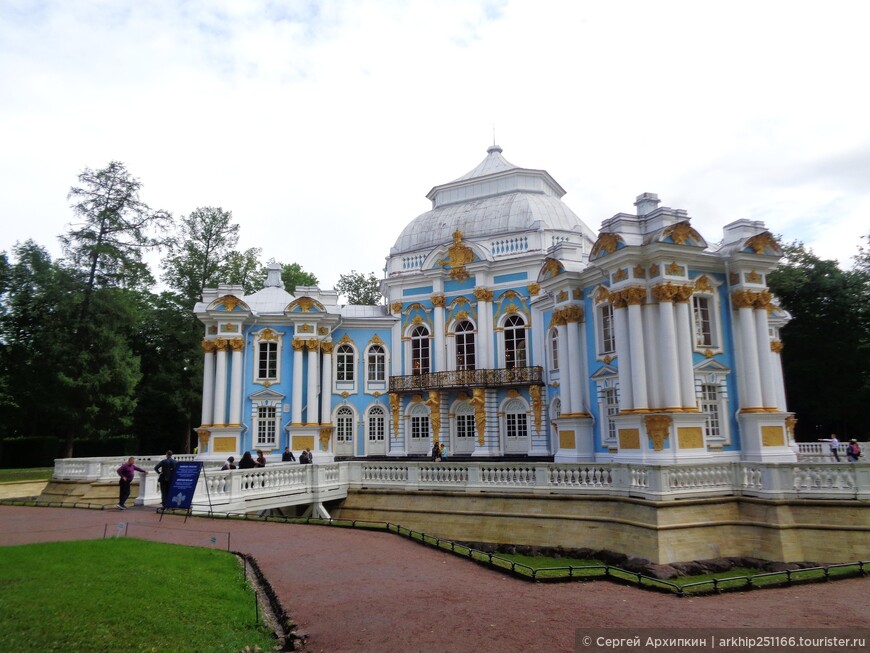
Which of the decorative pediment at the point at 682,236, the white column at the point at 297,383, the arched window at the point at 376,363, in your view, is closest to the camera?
the decorative pediment at the point at 682,236

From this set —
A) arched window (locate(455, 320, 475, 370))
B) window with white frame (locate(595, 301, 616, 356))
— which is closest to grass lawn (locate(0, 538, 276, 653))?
window with white frame (locate(595, 301, 616, 356))

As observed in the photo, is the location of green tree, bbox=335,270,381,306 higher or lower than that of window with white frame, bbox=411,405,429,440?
higher

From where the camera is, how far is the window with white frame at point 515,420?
25812 millimetres

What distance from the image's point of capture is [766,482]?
13453 millimetres

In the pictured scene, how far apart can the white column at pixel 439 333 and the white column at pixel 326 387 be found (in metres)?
4.61

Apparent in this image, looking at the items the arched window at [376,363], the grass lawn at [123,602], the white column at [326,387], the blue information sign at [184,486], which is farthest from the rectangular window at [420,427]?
the grass lawn at [123,602]

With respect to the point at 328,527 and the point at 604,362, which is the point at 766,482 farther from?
the point at 328,527

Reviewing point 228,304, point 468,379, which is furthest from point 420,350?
point 228,304

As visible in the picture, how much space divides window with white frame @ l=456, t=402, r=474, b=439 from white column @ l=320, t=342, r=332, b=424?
550 centimetres

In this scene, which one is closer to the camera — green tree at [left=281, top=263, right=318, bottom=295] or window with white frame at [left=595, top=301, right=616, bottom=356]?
window with white frame at [left=595, top=301, right=616, bottom=356]

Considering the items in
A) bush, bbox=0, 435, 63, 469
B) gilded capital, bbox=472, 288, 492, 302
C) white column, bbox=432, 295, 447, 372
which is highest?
gilded capital, bbox=472, 288, 492, 302

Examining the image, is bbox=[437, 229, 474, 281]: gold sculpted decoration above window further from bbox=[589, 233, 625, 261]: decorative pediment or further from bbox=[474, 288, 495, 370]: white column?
bbox=[589, 233, 625, 261]: decorative pediment

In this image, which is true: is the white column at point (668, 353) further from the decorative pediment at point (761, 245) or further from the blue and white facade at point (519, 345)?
the decorative pediment at point (761, 245)

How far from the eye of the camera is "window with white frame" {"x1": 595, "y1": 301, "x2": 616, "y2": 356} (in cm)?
1805
